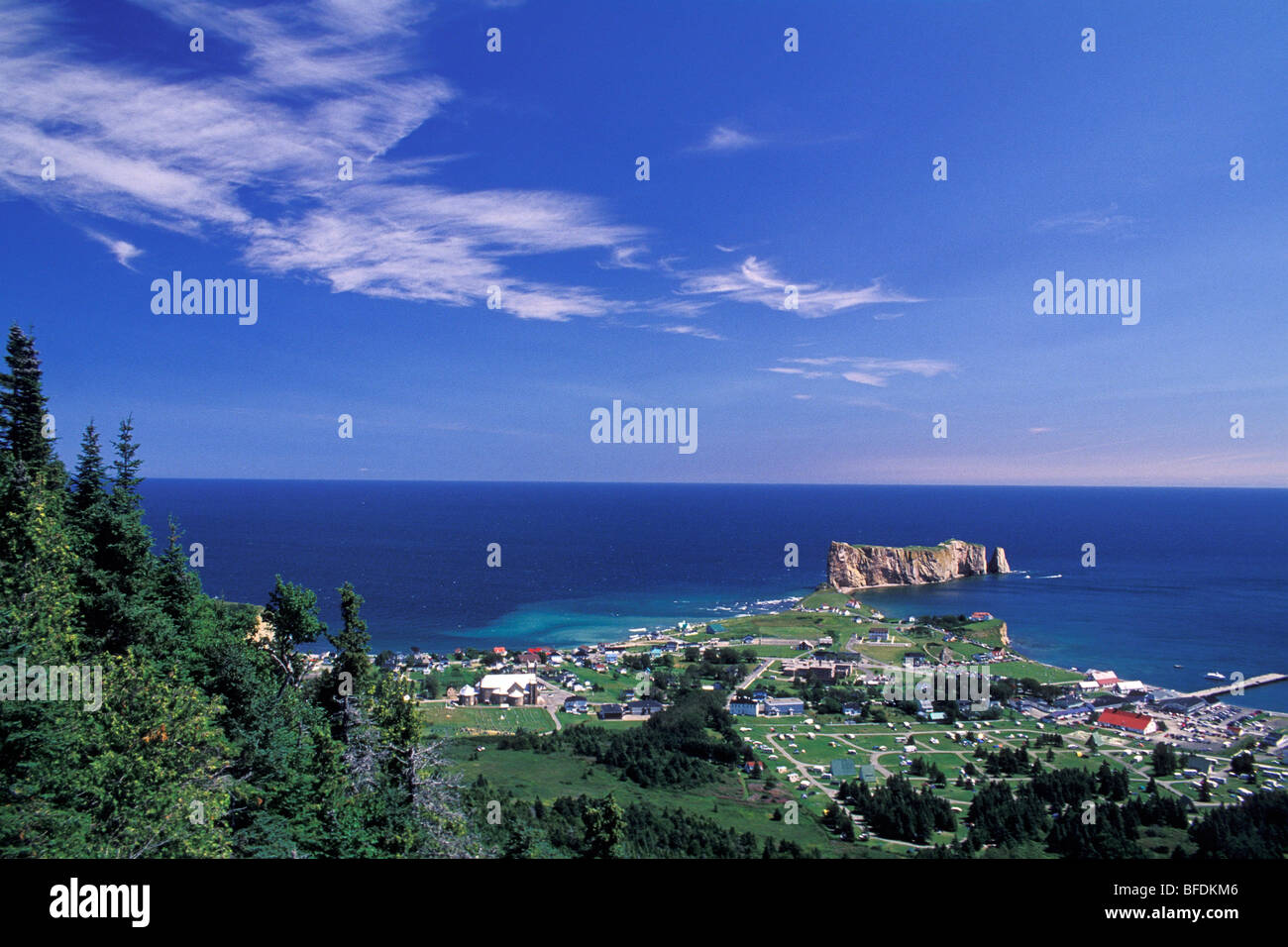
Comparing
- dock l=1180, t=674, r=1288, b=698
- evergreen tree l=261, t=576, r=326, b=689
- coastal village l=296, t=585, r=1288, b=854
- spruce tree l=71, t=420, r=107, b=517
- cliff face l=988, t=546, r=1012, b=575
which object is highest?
spruce tree l=71, t=420, r=107, b=517

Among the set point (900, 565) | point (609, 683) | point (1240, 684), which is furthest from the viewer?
point (900, 565)

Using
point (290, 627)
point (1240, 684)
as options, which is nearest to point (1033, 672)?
point (1240, 684)

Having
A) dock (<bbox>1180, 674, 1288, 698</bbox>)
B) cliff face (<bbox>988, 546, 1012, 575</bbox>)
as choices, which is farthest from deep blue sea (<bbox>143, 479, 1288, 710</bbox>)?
cliff face (<bbox>988, 546, 1012, 575</bbox>)

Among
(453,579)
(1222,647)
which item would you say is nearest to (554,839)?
(1222,647)

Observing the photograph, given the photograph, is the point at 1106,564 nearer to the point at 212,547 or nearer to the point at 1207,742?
the point at 1207,742

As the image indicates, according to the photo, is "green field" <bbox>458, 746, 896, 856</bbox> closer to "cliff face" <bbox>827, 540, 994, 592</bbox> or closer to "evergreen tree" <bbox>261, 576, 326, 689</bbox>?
"evergreen tree" <bbox>261, 576, 326, 689</bbox>

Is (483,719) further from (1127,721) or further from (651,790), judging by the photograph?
(1127,721)
